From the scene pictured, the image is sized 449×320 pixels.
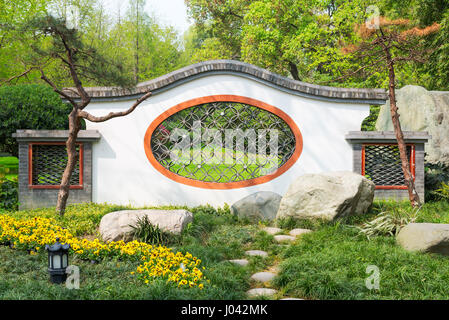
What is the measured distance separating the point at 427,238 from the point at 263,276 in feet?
6.98

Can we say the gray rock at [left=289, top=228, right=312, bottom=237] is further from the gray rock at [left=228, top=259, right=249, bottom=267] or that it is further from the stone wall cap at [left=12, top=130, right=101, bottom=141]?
the stone wall cap at [left=12, top=130, right=101, bottom=141]

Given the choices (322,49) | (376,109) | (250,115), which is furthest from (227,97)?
(376,109)

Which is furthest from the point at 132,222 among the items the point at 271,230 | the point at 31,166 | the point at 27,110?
the point at 27,110

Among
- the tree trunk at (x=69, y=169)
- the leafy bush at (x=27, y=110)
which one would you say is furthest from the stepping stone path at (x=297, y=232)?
the leafy bush at (x=27, y=110)

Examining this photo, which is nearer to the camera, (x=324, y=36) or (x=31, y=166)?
(x=31, y=166)

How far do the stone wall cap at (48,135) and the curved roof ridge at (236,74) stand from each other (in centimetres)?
82

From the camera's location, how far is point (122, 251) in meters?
4.68

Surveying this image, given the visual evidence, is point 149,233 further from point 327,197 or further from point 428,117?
point 428,117

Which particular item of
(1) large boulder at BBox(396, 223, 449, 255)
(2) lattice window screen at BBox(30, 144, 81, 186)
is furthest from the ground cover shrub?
(1) large boulder at BBox(396, 223, 449, 255)

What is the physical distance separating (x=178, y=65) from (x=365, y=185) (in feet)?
52.9

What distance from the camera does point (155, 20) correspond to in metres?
20.9

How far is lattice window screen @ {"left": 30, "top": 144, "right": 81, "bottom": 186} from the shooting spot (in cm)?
791

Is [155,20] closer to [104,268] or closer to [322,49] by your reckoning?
[322,49]

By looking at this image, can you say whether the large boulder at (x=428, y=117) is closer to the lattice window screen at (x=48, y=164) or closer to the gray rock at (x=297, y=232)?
the gray rock at (x=297, y=232)
